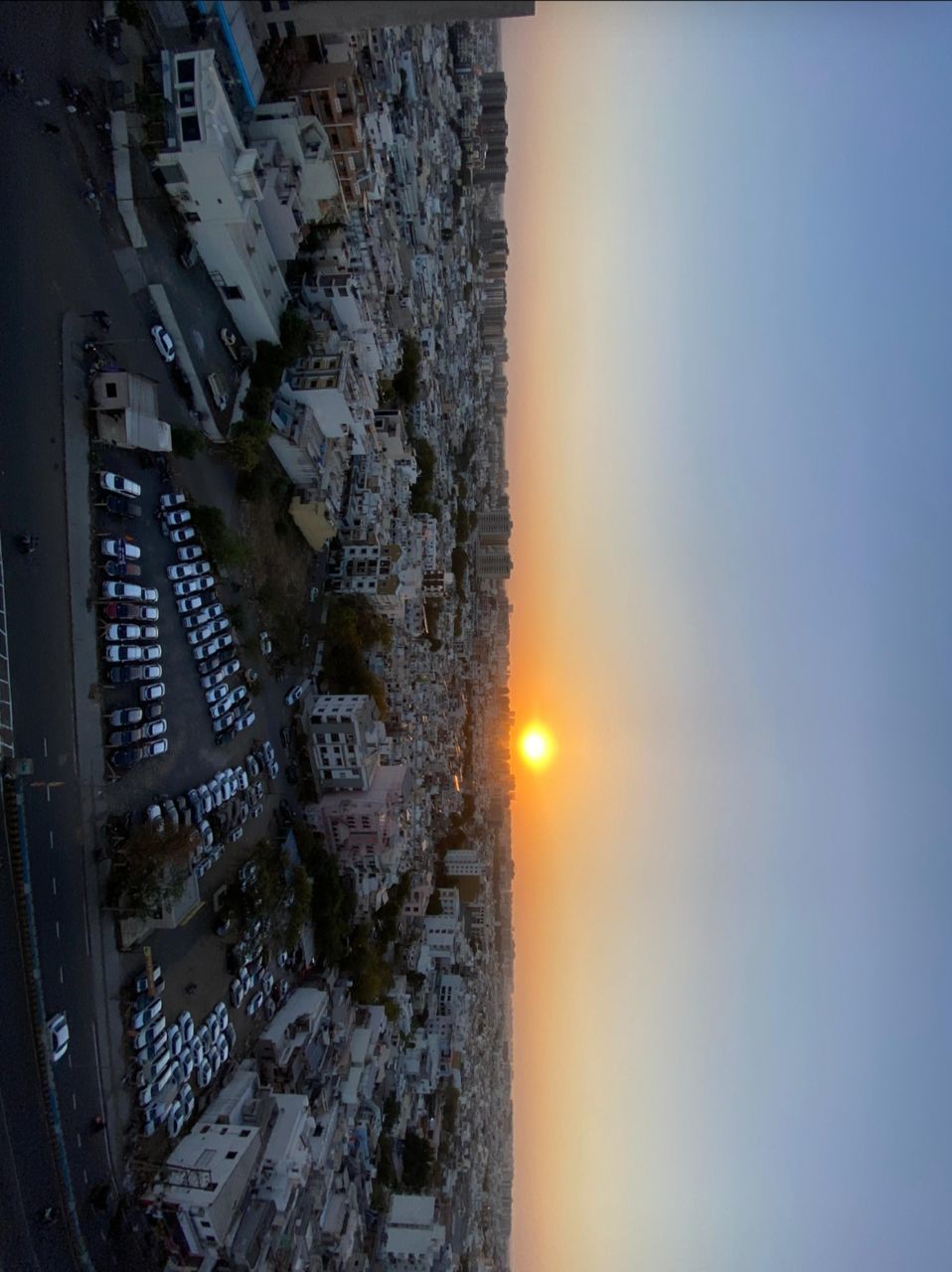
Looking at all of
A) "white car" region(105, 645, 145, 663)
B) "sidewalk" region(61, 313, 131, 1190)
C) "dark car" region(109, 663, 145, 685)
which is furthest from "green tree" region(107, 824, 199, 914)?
"white car" region(105, 645, 145, 663)

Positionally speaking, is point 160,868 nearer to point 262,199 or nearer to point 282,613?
point 282,613

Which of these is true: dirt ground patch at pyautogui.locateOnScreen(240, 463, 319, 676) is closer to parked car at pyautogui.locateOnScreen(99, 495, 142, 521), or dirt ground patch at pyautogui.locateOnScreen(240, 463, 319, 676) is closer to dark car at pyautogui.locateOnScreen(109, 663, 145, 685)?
parked car at pyautogui.locateOnScreen(99, 495, 142, 521)

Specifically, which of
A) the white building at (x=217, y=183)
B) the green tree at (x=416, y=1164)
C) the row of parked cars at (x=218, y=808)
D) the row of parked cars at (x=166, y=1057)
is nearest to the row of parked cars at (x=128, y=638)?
the row of parked cars at (x=218, y=808)

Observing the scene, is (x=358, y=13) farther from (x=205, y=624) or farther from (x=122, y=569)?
(x=205, y=624)

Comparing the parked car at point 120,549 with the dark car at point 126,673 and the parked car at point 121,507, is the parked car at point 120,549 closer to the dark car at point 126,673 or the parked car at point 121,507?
the parked car at point 121,507

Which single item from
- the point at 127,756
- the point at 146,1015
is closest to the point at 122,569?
the point at 127,756

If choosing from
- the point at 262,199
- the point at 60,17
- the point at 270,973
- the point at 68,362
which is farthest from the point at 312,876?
the point at 60,17
